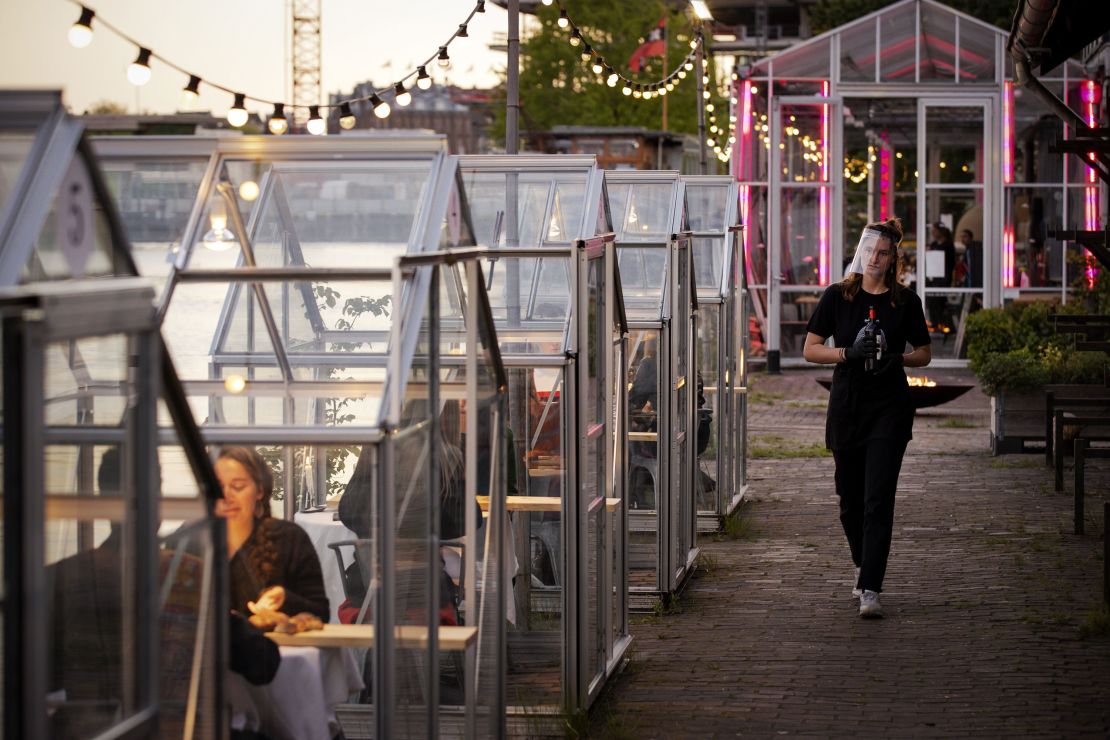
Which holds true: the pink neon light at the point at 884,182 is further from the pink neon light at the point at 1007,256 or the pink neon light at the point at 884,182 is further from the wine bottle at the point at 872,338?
the wine bottle at the point at 872,338

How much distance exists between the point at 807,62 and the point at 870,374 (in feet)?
58.3

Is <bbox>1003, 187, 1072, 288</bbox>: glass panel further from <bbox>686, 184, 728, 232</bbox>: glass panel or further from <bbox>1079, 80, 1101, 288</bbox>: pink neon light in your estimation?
<bbox>686, 184, 728, 232</bbox>: glass panel

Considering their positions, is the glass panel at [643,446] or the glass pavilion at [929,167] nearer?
the glass panel at [643,446]

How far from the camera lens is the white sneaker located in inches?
333

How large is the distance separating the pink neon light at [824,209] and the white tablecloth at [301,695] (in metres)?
20.8

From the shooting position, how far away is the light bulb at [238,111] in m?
10.7

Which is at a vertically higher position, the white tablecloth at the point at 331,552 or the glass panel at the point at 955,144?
the glass panel at the point at 955,144

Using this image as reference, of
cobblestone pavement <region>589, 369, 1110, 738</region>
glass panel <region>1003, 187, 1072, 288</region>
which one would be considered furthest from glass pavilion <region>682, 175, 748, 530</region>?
glass panel <region>1003, 187, 1072, 288</region>

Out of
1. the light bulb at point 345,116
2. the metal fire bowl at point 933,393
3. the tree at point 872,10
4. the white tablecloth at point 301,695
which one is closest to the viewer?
the white tablecloth at point 301,695

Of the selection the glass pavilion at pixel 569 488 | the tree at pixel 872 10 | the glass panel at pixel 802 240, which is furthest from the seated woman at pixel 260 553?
the tree at pixel 872 10

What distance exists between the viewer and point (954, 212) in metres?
25.7

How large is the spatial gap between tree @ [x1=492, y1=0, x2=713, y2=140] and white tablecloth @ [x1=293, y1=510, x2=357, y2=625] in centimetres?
3800

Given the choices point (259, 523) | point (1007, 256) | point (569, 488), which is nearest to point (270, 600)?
point (259, 523)

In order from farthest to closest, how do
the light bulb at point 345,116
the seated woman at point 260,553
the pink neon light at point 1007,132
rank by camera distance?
1. the pink neon light at point 1007,132
2. the light bulb at point 345,116
3. the seated woman at point 260,553
